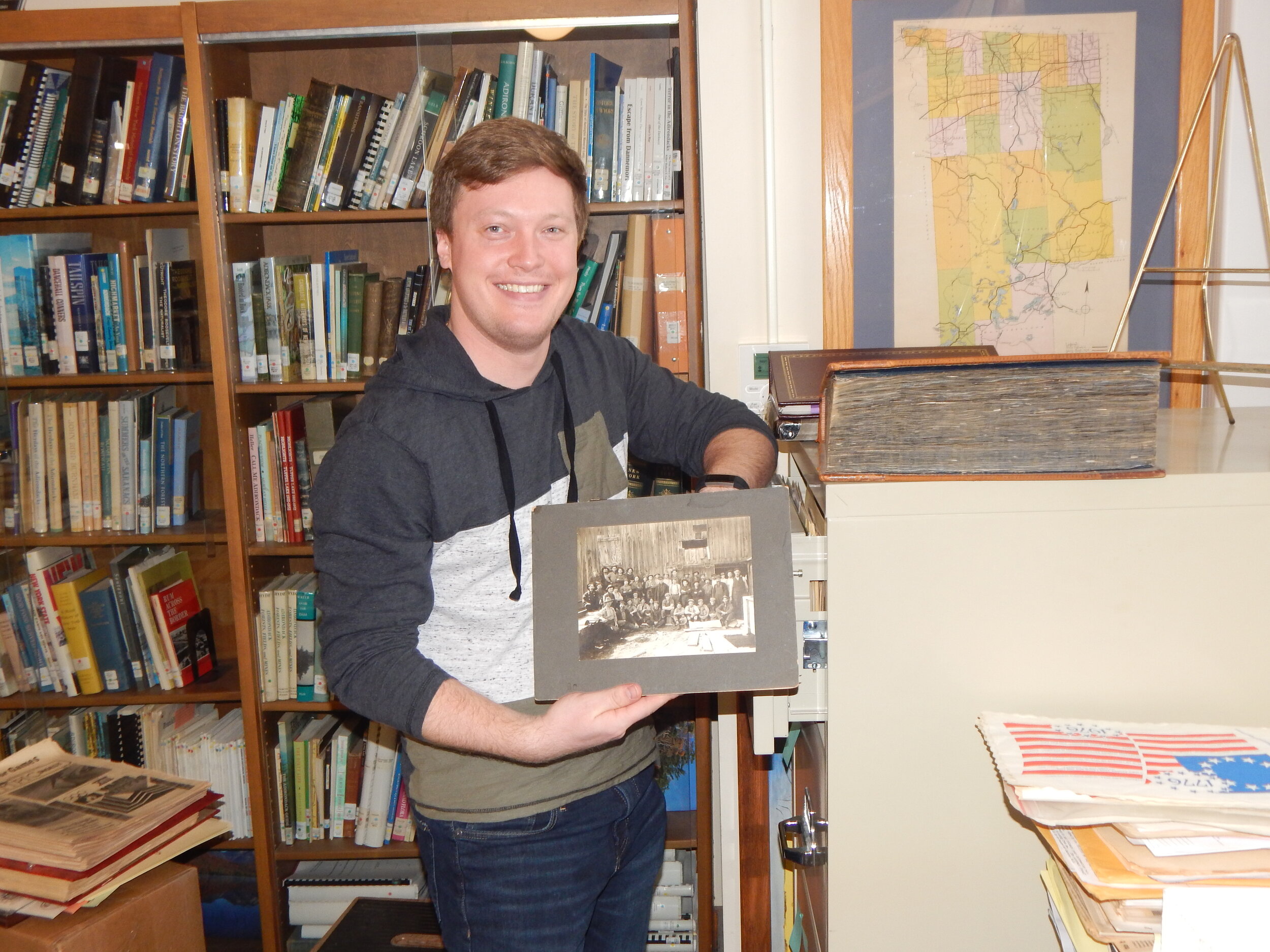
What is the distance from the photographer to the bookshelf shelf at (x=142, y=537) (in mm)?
2131

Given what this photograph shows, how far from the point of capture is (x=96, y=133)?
2.04 metres

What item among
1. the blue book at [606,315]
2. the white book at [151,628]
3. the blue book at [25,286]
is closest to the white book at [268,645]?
the white book at [151,628]

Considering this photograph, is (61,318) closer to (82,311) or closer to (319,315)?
(82,311)

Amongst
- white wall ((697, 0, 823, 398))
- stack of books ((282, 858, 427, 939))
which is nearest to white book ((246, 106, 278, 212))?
white wall ((697, 0, 823, 398))

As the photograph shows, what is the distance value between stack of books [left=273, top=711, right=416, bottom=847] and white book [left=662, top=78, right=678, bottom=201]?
133 cm

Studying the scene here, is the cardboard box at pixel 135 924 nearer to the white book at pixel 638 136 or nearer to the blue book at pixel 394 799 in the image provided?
the blue book at pixel 394 799

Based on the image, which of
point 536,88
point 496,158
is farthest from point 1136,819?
point 536,88

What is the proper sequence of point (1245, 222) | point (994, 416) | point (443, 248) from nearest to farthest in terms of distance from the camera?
point (994, 416)
point (443, 248)
point (1245, 222)

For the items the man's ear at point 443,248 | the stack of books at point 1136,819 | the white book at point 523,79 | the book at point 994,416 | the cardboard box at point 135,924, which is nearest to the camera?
the stack of books at point 1136,819

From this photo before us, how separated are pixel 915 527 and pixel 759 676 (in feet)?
0.73

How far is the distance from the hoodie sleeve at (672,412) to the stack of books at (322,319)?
2.36 ft

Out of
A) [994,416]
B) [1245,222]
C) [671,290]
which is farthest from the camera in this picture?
[671,290]

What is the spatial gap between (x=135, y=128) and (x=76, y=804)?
1363mm

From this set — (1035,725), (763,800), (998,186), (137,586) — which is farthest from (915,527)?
(137,586)
